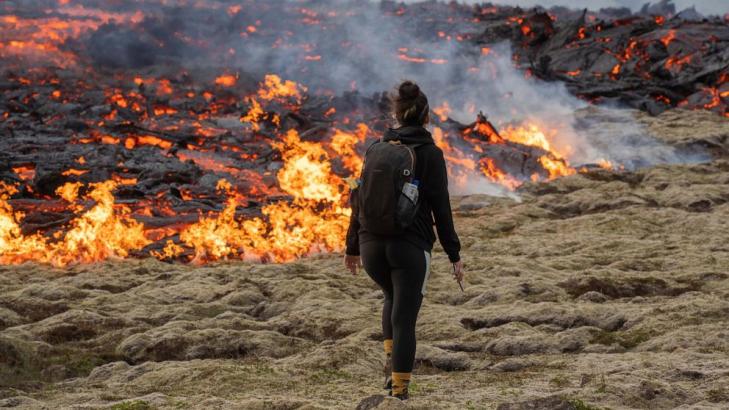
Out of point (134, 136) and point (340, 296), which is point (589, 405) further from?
point (134, 136)

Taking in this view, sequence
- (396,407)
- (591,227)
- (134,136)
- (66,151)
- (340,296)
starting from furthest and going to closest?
(134,136) < (66,151) < (591,227) < (340,296) < (396,407)

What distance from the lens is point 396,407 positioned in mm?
6707

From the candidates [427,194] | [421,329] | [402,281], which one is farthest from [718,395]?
[421,329]

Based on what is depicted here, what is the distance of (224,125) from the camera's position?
3712 cm

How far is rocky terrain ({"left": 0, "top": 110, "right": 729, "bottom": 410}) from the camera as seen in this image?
8.01m

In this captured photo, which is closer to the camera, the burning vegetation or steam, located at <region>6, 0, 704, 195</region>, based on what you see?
the burning vegetation

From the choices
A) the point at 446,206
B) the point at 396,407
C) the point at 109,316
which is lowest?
the point at 109,316

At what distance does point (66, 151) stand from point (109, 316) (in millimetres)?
18061

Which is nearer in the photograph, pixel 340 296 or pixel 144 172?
pixel 340 296

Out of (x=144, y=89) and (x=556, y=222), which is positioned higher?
(x=144, y=89)

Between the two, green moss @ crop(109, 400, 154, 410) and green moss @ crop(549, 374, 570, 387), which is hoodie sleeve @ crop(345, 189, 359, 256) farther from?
green moss @ crop(549, 374, 570, 387)

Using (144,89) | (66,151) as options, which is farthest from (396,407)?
(144,89)

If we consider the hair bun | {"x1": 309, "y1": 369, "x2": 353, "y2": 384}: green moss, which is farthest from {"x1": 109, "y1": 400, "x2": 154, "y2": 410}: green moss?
the hair bun

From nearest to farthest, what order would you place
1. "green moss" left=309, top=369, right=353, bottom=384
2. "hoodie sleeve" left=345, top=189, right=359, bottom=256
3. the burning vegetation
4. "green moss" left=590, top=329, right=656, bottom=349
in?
1. "hoodie sleeve" left=345, top=189, right=359, bottom=256
2. "green moss" left=309, top=369, right=353, bottom=384
3. "green moss" left=590, top=329, right=656, bottom=349
4. the burning vegetation
